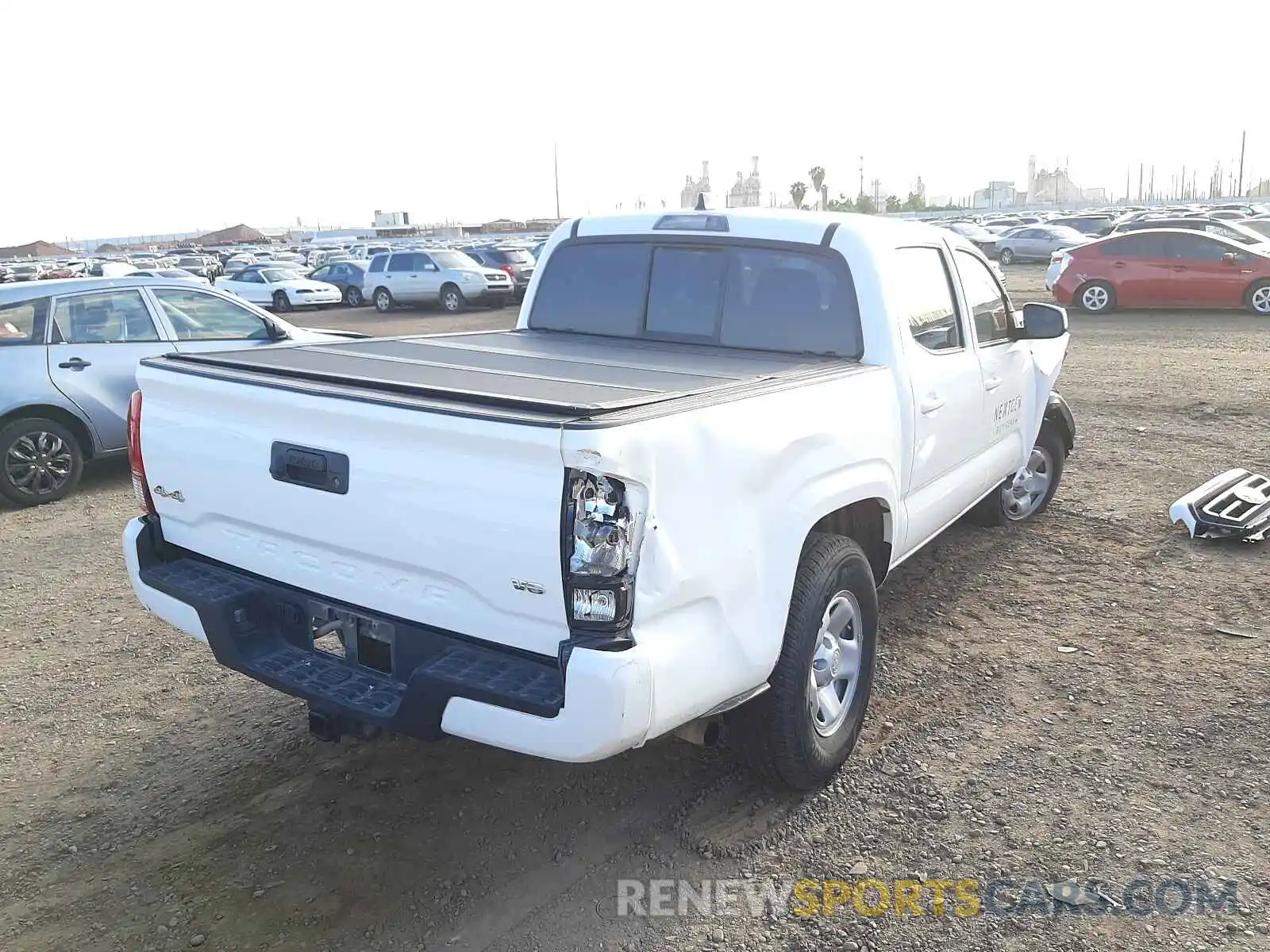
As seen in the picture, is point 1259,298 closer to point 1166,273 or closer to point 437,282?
point 1166,273

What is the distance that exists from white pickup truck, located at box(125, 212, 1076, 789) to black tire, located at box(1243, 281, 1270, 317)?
644 inches

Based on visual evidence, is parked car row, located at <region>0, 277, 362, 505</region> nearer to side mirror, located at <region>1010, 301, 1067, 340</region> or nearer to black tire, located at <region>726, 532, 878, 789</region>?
side mirror, located at <region>1010, 301, 1067, 340</region>

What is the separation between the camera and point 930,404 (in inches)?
173

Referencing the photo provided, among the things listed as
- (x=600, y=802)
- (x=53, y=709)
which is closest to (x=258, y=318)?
(x=53, y=709)

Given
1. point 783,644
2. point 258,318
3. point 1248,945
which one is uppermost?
point 258,318

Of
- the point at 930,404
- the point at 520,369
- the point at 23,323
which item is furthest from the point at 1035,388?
the point at 23,323

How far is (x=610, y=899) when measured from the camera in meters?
3.13

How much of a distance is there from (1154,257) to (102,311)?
1753 centimetres

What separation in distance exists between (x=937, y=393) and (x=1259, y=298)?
665 inches

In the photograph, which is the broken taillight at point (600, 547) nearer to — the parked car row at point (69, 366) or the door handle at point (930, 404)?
the door handle at point (930, 404)

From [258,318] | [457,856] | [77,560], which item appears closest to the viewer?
[457,856]

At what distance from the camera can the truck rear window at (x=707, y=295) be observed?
14.3 ft

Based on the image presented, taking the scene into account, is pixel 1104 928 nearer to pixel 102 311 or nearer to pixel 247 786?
pixel 247 786

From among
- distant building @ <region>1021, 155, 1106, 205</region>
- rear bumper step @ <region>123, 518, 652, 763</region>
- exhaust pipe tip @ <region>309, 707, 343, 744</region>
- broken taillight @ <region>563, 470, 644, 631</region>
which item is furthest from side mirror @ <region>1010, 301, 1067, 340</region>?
distant building @ <region>1021, 155, 1106, 205</region>
